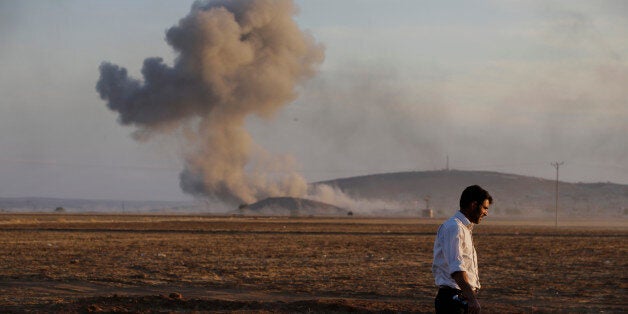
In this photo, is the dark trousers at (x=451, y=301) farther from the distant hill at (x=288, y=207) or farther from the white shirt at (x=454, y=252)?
the distant hill at (x=288, y=207)

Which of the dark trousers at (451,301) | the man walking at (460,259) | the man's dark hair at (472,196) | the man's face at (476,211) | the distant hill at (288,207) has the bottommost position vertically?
the dark trousers at (451,301)

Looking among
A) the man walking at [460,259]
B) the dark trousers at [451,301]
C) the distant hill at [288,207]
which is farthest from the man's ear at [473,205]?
the distant hill at [288,207]

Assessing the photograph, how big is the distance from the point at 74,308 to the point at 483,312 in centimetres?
736

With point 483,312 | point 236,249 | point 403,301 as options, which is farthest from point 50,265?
point 483,312

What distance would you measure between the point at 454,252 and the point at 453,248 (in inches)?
1.4

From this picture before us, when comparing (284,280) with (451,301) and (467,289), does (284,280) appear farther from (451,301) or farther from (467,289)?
(467,289)

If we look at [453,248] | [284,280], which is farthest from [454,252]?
[284,280]

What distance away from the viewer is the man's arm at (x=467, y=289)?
729 cm

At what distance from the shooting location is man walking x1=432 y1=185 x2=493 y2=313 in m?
7.38

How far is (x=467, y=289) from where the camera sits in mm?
7312

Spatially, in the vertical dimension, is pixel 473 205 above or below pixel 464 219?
above

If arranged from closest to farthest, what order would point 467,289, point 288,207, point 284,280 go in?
point 467,289, point 284,280, point 288,207

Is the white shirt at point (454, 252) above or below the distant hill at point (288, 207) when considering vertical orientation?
below

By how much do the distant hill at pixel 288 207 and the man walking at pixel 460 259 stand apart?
527ft
